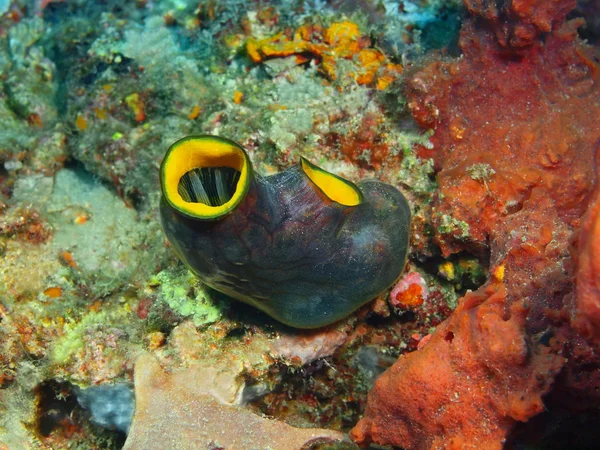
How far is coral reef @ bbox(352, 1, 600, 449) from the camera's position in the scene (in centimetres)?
231

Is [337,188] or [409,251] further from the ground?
[337,188]

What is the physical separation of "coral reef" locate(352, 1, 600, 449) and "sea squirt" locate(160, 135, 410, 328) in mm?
591

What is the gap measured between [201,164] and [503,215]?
2.10m

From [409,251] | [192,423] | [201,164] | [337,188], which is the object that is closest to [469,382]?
[409,251]

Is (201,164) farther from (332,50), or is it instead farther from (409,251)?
(332,50)

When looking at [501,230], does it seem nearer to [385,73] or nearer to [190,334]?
[385,73]

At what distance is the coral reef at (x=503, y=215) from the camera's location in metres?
2.31

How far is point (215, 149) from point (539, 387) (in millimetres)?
2100

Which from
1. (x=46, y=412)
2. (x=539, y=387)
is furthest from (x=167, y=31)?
(x=539, y=387)

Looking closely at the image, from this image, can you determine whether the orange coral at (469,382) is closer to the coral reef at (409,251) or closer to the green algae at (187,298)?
the coral reef at (409,251)

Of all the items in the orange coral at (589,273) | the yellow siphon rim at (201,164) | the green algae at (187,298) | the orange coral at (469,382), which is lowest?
the green algae at (187,298)

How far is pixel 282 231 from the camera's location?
275 centimetres

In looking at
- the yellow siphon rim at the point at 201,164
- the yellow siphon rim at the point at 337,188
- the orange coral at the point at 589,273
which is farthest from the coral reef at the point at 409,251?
the yellow siphon rim at the point at 201,164

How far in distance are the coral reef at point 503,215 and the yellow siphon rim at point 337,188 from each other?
2.25ft
